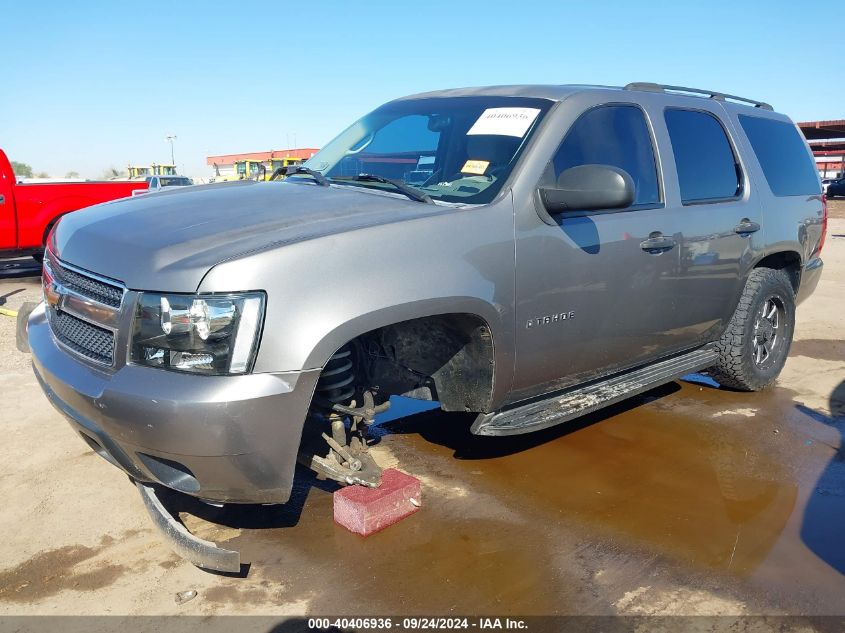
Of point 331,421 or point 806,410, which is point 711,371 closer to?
point 806,410

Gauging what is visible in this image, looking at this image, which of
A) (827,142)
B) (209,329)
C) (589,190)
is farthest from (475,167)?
(827,142)

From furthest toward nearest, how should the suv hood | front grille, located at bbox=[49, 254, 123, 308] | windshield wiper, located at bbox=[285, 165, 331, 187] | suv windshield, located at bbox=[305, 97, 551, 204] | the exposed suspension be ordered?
windshield wiper, located at bbox=[285, 165, 331, 187]
suv windshield, located at bbox=[305, 97, 551, 204]
the exposed suspension
front grille, located at bbox=[49, 254, 123, 308]
the suv hood

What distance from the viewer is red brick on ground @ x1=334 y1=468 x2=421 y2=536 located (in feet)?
10.7

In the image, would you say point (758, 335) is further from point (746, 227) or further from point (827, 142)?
point (827, 142)

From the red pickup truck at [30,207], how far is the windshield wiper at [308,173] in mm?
8063

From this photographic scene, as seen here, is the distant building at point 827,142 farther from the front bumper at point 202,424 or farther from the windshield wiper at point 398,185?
the front bumper at point 202,424

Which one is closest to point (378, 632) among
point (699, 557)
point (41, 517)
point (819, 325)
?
point (699, 557)

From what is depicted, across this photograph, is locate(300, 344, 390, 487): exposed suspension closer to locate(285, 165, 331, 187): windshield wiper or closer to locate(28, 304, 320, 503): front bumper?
locate(28, 304, 320, 503): front bumper

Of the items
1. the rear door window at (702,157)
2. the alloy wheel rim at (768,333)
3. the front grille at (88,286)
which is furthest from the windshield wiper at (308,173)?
the alloy wheel rim at (768,333)

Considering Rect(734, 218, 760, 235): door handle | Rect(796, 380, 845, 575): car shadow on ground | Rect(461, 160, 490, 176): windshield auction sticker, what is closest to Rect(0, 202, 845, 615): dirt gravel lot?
Rect(796, 380, 845, 575): car shadow on ground

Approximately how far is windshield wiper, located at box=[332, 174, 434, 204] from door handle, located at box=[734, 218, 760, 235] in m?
2.28

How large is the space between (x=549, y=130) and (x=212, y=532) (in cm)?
247

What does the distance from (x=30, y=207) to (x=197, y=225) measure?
949cm

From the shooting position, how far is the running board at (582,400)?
3.34 metres
